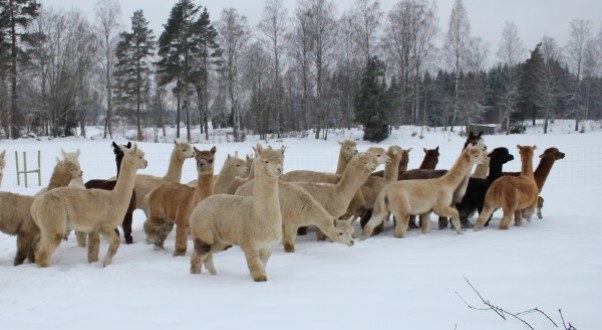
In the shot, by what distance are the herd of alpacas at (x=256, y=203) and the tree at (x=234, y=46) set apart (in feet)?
96.4

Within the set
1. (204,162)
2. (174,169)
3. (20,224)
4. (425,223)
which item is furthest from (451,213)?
(20,224)

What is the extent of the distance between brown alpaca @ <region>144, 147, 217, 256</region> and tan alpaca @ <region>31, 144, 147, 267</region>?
0.66 meters

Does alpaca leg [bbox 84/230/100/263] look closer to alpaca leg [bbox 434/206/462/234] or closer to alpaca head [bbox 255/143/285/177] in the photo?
alpaca head [bbox 255/143/285/177]

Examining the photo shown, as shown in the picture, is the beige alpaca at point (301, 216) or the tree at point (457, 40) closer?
the beige alpaca at point (301, 216)

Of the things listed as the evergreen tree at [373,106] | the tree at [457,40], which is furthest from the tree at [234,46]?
the tree at [457,40]

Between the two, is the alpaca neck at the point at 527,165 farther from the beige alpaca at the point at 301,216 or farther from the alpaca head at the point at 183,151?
the alpaca head at the point at 183,151

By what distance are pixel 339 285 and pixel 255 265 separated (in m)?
0.92

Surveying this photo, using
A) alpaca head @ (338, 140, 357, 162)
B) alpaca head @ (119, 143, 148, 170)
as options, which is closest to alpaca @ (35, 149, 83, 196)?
alpaca head @ (119, 143, 148, 170)

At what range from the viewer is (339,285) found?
487 cm

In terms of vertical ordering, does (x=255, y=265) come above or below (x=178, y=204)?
below

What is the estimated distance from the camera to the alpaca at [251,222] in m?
5.12

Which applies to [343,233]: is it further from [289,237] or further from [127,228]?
[127,228]

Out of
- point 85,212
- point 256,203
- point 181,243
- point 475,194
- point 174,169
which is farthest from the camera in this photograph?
point 174,169

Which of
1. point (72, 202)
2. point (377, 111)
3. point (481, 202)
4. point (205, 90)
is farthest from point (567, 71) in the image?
point (72, 202)
